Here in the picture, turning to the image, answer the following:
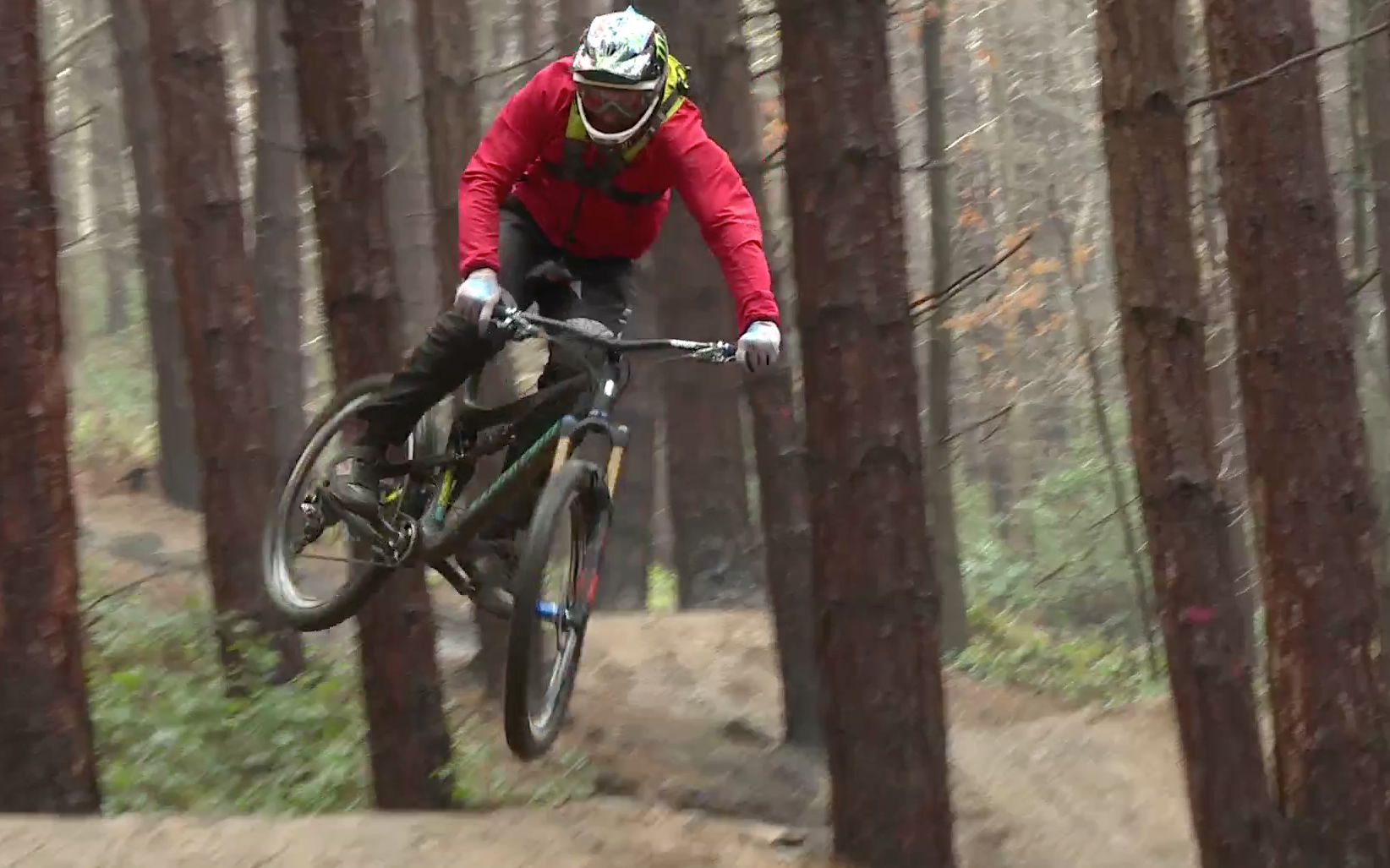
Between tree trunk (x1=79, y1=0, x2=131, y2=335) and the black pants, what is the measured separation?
20.3m

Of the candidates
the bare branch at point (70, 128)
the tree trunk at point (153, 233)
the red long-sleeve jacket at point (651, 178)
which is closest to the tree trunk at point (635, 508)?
the tree trunk at point (153, 233)

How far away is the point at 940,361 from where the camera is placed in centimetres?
1321

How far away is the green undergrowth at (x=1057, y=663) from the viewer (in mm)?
14047

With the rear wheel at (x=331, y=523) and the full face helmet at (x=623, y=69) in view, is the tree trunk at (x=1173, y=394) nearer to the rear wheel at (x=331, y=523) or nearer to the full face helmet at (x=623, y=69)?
the full face helmet at (x=623, y=69)

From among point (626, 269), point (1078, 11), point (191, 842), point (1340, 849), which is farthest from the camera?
point (1078, 11)

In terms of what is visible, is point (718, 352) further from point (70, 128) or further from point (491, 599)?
point (70, 128)

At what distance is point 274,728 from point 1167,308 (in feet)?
18.1

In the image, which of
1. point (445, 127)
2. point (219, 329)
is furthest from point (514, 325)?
point (445, 127)

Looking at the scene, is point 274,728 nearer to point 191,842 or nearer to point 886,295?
point 191,842

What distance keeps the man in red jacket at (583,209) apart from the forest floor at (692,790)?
1.39 metres

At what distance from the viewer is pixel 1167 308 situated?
6.39 m

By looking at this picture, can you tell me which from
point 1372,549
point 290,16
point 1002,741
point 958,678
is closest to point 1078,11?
point 958,678

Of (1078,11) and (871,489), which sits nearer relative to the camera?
(871,489)

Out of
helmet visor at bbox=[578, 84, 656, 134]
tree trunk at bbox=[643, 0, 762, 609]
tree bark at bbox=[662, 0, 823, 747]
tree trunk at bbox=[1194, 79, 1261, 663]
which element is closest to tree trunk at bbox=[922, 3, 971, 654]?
tree trunk at bbox=[643, 0, 762, 609]
